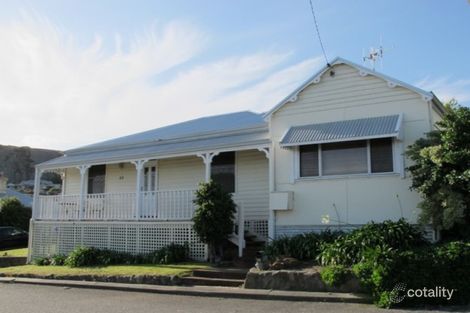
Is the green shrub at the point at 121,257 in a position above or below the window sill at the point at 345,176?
below

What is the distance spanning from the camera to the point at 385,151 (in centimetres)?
1254

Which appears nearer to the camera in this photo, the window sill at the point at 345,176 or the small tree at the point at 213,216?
the window sill at the point at 345,176

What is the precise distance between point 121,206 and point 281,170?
6.27 m

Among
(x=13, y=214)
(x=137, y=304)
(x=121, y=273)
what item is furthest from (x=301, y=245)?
(x=13, y=214)

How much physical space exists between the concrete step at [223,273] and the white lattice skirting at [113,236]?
87.0 inches

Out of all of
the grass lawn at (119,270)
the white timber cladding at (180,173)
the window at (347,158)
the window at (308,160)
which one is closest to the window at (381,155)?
the window at (347,158)

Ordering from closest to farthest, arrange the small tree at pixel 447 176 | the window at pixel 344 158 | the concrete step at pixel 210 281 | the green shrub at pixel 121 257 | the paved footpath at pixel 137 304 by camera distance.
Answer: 1. the paved footpath at pixel 137 304
2. the small tree at pixel 447 176
3. the concrete step at pixel 210 281
4. the window at pixel 344 158
5. the green shrub at pixel 121 257

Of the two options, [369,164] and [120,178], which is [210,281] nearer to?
[369,164]

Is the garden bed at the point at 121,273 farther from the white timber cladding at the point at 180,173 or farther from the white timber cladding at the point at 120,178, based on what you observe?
the white timber cladding at the point at 120,178

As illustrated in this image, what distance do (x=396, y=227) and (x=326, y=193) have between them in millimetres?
2692

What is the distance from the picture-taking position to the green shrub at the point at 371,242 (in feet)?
34.2

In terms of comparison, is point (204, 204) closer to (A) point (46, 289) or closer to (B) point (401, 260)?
(A) point (46, 289)

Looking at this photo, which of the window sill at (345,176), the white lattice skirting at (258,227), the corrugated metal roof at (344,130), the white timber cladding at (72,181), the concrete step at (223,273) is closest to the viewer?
the concrete step at (223,273)

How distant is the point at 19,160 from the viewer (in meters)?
59.0
